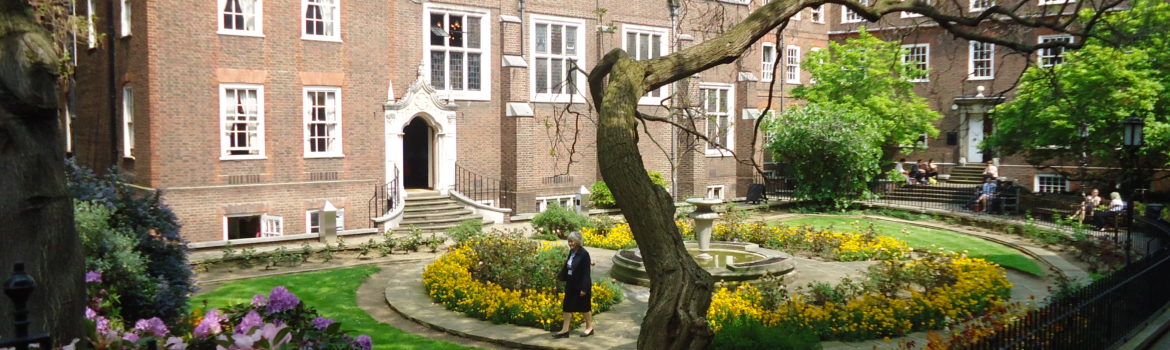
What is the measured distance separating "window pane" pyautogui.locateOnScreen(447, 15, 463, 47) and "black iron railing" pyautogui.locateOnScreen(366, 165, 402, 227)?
4645 mm

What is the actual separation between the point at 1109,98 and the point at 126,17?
27.4 metres

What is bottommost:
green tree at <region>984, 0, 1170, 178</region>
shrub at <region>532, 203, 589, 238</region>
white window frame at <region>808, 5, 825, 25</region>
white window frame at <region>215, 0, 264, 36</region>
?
shrub at <region>532, 203, 589, 238</region>

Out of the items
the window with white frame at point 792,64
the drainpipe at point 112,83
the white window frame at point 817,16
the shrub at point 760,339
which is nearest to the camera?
the shrub at point 760,339

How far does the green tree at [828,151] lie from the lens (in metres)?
28.3

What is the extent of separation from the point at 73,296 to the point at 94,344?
65cm

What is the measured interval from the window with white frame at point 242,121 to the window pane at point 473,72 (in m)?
6.93

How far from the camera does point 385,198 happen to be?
963 inches

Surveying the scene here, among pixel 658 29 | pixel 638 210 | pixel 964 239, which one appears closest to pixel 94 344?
pixel 638 210

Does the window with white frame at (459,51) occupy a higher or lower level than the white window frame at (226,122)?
higher

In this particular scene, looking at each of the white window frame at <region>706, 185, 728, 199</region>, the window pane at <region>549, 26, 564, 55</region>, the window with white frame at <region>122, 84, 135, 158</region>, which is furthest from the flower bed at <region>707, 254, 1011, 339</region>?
the white window frame at <region>706, 185, 728, 199</region>

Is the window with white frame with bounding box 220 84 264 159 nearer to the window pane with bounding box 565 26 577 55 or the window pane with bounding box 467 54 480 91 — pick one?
the window pane with bounding box 467 54 480 91

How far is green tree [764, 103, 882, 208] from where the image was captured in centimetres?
2828

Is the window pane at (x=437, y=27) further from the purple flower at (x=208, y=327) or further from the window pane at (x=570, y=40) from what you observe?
the purple flower at (x=208, y=327)

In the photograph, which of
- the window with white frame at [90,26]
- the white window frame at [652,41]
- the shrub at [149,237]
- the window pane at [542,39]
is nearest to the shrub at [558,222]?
the window pane at [542,39]
